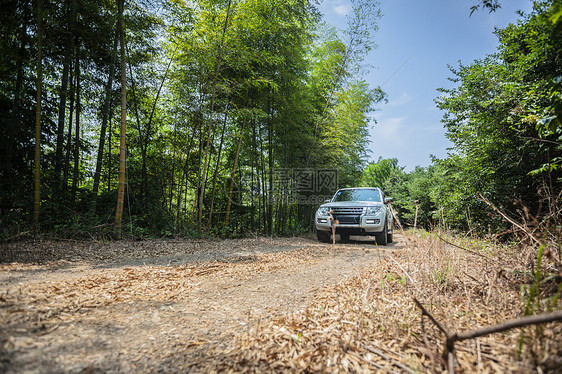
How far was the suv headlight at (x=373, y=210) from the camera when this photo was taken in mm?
6004

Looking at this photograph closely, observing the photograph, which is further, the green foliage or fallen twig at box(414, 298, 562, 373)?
the green foliage

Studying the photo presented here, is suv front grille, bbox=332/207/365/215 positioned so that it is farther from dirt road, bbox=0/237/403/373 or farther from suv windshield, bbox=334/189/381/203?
dirt road, bbox=0/237/403/373

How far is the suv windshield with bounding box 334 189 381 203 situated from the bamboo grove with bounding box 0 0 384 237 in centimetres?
219

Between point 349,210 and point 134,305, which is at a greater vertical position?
point 349,210

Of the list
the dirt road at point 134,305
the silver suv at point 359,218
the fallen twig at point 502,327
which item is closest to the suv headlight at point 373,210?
the silver suv at point 359,218

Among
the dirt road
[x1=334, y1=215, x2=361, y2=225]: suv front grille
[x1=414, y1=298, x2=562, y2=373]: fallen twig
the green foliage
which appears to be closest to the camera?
[x1=414, y1=298, x2=562, y2=373]: fallen twig

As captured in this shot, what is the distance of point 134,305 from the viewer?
5.87 feet

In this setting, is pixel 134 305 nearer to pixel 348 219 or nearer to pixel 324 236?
pixel 348 219

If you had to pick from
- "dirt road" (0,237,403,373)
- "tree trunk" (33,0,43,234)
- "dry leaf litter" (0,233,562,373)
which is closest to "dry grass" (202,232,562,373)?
"dry leaf litter" (0,233,562,373)

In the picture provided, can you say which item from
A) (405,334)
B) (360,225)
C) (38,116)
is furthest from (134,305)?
(360,225)

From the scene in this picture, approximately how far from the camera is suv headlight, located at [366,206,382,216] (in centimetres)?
600

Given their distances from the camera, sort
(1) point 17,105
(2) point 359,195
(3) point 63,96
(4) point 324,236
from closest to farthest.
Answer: (1) point 17,105
(3) point 63,96
(4) point 324,236
(2) point 359,195

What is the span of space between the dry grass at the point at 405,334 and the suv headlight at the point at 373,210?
3927 millimetres

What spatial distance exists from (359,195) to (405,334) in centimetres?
606
